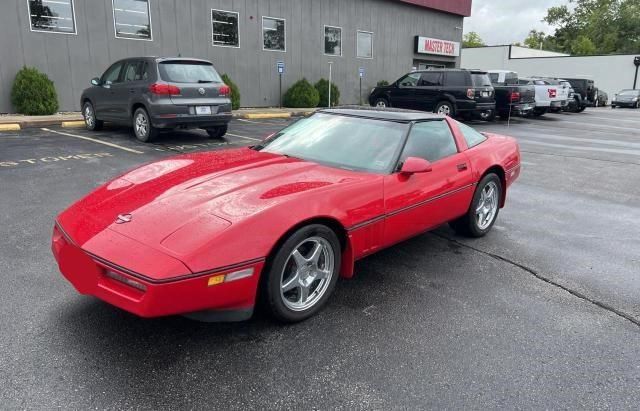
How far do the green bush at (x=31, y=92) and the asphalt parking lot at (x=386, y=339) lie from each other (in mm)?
8903

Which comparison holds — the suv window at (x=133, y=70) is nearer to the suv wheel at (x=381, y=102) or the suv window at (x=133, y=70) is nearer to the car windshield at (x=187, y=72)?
the car windshield at (x=187, y=72)

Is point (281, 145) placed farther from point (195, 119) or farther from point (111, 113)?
point (111, 113)

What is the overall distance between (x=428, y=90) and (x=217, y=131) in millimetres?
8329

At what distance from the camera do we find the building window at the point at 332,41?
19906 mm

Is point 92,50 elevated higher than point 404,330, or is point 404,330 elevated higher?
point 92,50

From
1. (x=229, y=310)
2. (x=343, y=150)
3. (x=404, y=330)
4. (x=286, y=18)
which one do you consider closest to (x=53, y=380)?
(x=229, y=310)

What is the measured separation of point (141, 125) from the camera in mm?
9641

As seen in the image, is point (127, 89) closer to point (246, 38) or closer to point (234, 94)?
point (234, 94)

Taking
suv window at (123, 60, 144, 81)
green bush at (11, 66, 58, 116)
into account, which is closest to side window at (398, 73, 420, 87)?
suv window at (123, 60, 144, 81)

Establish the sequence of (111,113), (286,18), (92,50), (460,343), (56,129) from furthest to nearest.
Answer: (286,18), (92,50), (56,129), (111,113), (460,343)

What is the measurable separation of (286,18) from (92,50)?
737 centimetres

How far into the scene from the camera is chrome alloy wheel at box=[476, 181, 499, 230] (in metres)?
4.79

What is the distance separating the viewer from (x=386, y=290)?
357 centimetres

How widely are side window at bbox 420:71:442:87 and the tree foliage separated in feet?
202
